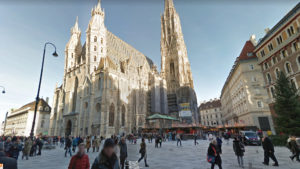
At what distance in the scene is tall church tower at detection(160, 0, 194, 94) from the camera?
52891 millimetres

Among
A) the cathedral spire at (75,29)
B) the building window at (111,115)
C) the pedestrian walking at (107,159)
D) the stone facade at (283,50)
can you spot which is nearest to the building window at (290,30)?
the stone facade at (283,50)

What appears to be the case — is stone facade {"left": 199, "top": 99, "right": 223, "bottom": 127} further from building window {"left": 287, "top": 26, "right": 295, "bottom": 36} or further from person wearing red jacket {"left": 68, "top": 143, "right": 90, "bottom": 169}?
person wearing red jacket {"left": 68, "top": 143, "right": 90, "bottom": 169}

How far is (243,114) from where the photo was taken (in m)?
30.8

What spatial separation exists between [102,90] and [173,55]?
1270 inches

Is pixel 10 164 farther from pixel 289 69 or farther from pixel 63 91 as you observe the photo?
pixel 63 91

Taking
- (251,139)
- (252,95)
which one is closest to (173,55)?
(252,95)

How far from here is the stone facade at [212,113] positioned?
227 ft

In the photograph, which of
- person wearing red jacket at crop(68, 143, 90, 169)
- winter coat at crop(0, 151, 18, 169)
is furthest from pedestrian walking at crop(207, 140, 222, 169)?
winter coat at crop(0, 151, 18, 169)

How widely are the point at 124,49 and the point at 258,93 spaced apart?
128 ft

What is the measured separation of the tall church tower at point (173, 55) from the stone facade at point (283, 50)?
1078 inches

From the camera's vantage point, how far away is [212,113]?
71.9 m

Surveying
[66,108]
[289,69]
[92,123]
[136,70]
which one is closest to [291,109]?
[289,69]

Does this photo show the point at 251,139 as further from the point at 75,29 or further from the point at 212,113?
the point at 212,113

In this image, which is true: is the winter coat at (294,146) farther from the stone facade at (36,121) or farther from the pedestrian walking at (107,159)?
the stone facade at (36,121)
